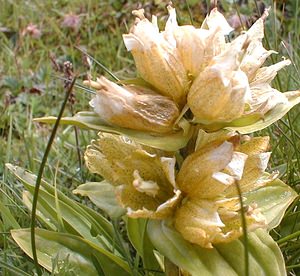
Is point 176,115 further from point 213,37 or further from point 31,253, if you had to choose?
point 31,253

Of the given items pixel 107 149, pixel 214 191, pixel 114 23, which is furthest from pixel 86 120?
pixel 114 23

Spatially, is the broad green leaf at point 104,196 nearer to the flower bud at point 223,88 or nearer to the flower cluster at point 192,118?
the flower cluster at point 192,118

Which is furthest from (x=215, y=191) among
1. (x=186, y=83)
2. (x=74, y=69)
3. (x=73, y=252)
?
(x=74, y=69)

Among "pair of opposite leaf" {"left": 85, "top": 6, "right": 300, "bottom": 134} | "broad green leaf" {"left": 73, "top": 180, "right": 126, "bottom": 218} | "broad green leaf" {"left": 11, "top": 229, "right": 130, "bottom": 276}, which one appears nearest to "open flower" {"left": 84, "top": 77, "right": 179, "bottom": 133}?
"pair of opposite leaf" {"left": 85, "top": 6, "right": 300, "bottom": 134}

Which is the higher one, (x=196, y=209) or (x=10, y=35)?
(x=196, y=209)

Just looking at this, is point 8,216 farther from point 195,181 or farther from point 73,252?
point 195,181

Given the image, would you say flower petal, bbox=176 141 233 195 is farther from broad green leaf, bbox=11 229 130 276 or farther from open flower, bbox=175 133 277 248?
broad green leaf, bbox=11 229 130 276
